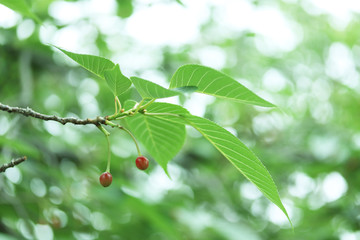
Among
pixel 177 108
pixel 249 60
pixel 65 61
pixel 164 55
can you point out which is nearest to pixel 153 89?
pixel 177 108

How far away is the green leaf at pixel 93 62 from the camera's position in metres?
1.10

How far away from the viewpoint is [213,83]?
1148mm

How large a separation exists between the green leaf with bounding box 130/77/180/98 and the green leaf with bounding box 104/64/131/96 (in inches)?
2.1

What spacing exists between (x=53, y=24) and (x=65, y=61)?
1.73 feet

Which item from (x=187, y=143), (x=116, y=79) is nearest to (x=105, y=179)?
(x=116, y=79)

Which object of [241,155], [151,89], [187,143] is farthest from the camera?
[187,143]

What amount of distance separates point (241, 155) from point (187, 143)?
2.97 metres

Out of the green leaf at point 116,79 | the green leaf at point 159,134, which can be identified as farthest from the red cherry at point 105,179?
the green leaf at point 116,79

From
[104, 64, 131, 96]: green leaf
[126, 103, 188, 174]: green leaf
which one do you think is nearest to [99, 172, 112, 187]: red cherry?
[126, 103, 188, 174]: green leaf

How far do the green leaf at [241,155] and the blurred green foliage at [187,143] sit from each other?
1165 mm

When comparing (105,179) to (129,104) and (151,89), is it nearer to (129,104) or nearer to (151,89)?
(129,104)

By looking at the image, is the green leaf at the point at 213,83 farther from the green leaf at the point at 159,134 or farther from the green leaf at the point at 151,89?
the green leaf at the point at 159,134

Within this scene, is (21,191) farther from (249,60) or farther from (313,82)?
(313,82)

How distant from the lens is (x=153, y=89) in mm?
1069
